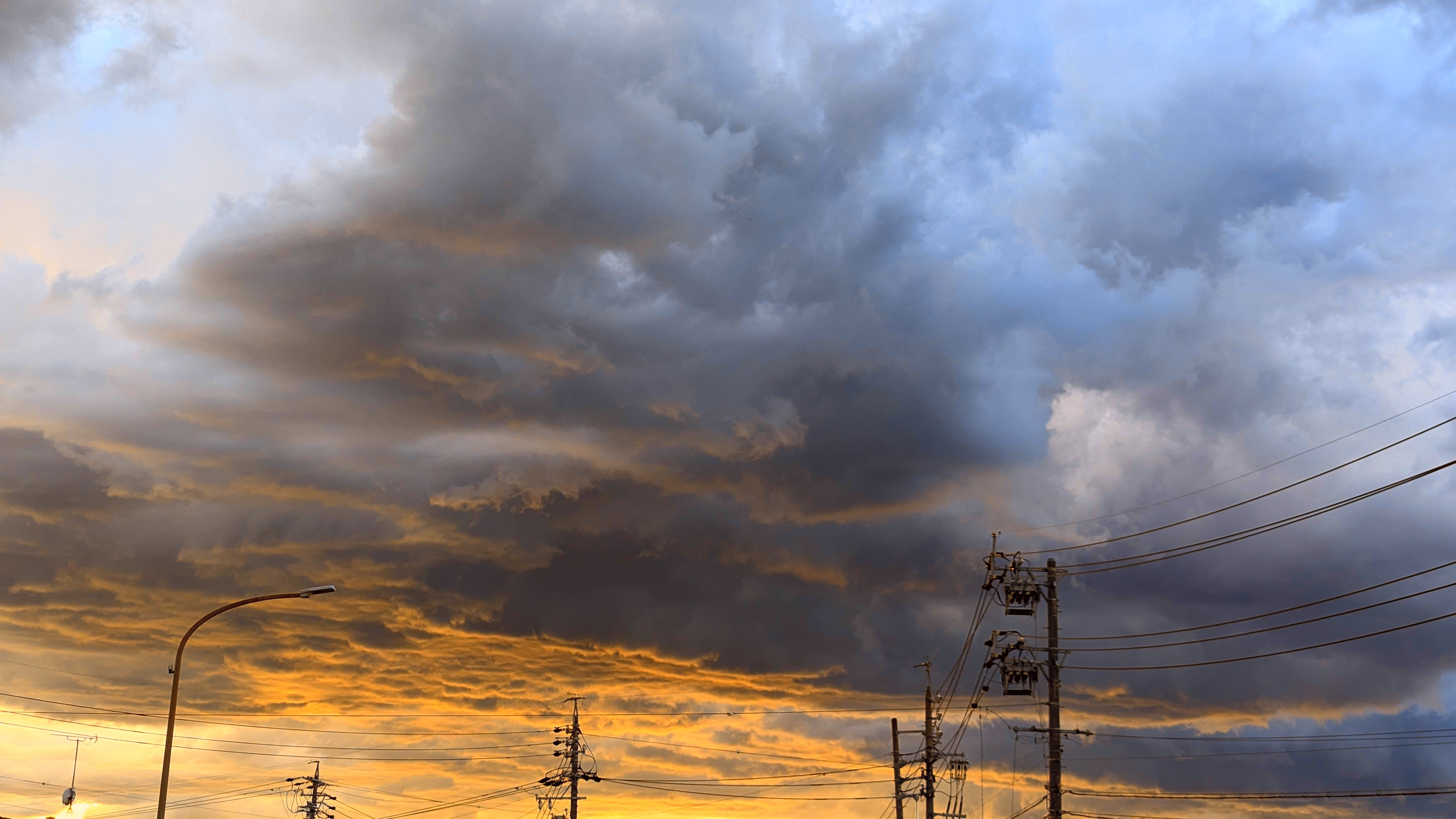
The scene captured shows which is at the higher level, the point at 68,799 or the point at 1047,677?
the point at 1047,677

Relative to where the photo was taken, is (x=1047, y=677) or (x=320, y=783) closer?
(x=1047, y=677)

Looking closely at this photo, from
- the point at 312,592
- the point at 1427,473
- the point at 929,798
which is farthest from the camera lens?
the point at 929,798

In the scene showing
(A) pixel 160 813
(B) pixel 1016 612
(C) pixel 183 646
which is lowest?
(A) pixel 160 813

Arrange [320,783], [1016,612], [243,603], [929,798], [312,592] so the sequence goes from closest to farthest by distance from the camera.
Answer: [312,592], [243,603], [1016,612], [929,798], [320,783]

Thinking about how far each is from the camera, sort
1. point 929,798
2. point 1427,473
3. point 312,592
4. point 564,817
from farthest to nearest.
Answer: point 564,817 → point 929,798 → point 312,592 → point 1427,473

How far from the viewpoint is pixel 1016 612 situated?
65.5 metres

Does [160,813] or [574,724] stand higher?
[574,724]

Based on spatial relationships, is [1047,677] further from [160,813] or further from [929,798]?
[160,813]

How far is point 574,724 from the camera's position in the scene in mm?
126438

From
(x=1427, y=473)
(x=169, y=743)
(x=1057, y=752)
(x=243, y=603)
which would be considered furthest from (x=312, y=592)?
(x=1427, y=473)

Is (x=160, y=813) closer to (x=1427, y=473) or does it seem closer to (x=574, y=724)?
(x=1427, y=473)

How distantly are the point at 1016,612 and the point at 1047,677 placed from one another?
4.70 m

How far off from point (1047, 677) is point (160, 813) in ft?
122

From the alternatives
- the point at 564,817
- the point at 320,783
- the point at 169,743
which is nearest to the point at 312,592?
the point at 169,743
